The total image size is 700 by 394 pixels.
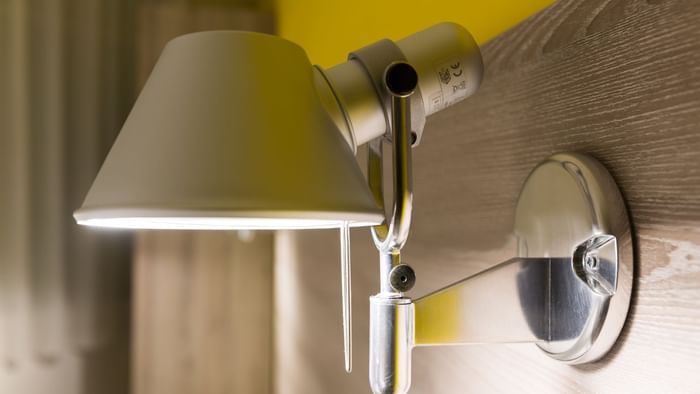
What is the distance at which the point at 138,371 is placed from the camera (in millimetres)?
1609

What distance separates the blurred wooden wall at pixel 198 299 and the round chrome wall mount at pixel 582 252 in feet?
4.28

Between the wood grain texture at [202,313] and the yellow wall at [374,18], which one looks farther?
the wood grain texture at [202,313]

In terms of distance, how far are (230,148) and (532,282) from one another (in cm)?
28

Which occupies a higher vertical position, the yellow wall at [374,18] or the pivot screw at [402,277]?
the yellow wall at [374,18]

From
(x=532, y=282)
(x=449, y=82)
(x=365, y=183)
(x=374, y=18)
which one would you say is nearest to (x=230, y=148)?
(x=365, y=183)

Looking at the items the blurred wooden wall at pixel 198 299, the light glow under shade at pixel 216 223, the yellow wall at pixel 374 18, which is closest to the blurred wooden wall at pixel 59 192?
the blurred wooden wall at pixel 198 299

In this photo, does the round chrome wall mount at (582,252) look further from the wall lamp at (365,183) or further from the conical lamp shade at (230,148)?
the conical lamp shade at (230,148)

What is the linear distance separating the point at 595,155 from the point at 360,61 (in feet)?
0.60

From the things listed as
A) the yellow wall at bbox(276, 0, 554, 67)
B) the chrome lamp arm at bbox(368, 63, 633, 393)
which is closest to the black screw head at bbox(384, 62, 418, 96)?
the chrome lamp arm at bbox(368, 63, 633, 393)

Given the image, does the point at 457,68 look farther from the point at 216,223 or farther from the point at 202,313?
the point at 202,313

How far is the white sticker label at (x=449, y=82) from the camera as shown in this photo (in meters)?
0.38

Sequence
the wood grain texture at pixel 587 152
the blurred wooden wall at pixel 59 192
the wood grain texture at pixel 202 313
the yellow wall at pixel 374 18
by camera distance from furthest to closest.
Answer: the blurred wooden wall at pixel 59 192
the wood grain texture at pixel 202 313
the yellow wall at pixel 374 18
the wood grain texture at pixel 587 152

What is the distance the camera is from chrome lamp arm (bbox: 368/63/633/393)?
39 centimetres

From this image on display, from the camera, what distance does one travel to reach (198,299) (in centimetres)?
167
